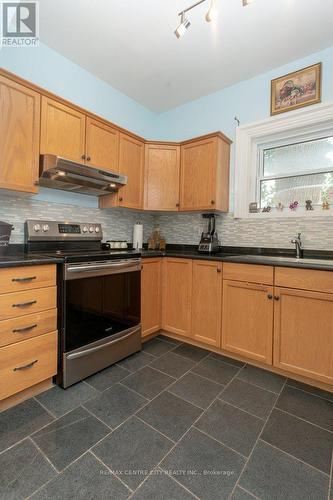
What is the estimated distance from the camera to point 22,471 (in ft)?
3.49

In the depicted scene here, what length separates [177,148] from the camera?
2.80 metres

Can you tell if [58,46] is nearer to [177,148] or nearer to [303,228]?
[177,148]

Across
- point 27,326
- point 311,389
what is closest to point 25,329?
point 27,326

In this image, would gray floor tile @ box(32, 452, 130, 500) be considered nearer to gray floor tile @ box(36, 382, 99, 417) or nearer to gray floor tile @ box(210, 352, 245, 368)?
gray floor tile @ box(36, 382, 99, 417)

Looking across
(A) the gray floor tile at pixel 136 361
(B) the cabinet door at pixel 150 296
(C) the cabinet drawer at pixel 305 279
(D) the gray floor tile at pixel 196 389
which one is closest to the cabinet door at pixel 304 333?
(C) the cabinet drawer at pixel 305 279

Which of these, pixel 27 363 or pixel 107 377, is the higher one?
pixel 27 363

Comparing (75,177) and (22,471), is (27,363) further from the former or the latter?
(75,177)

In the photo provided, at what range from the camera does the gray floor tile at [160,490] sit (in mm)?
982

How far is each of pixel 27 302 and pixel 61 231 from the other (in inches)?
33.6

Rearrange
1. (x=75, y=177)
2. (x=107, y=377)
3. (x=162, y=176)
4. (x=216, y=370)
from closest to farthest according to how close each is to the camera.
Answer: (x=107, y=377) < (x=216, y=370) < (x=75, y=177) < (x=162, y=176)

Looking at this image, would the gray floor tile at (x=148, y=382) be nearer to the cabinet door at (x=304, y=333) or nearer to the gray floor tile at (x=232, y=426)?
the gray floor tile at (x=232, y=426)

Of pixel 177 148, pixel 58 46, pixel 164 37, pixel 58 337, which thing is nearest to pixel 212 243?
pixel 177 148

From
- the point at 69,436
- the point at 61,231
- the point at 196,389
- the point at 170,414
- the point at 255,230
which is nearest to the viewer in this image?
the point at 69,436

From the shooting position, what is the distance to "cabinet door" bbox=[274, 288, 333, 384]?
1.64 metres
